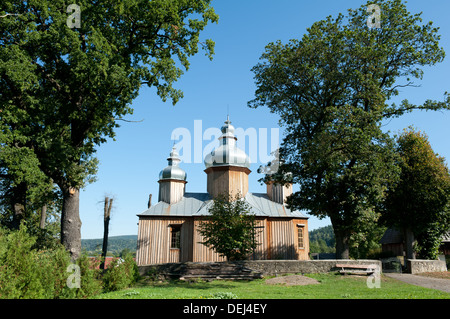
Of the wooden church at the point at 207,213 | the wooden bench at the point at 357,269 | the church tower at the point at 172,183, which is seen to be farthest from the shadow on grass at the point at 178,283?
the church tower at the point at 172,183

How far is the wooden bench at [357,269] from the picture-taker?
16.1 metres

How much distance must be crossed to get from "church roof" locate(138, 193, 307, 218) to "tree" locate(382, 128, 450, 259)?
7.09 metres

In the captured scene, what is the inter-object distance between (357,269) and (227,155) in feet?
45.0

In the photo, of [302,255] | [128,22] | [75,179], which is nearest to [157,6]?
[128,22]

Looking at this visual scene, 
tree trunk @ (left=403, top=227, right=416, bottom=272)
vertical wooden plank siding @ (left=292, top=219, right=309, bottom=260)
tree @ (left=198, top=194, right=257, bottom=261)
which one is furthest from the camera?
vertical wooden plank siding @ (left=292, top=219, right=309, bottom=260)

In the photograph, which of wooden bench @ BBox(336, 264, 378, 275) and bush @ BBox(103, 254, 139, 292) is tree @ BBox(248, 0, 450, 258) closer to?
wooden bench @ BBox(336, 264, 378, 275)

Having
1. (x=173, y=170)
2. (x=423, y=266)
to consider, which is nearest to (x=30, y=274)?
(x=423, y=266)

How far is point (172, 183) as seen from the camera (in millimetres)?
28234

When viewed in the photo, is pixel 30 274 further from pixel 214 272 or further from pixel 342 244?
pixel 342 244

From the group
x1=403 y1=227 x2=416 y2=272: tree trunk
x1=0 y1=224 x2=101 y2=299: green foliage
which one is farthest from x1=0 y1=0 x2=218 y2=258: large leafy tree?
x1=403 y1=227 x2=416 y2=272: tree trunk

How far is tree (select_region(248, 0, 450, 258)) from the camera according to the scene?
16.6 m

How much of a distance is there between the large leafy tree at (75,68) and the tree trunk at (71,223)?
0.04m

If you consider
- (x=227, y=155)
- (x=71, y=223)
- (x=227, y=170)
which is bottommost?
(x=71, y=223)
